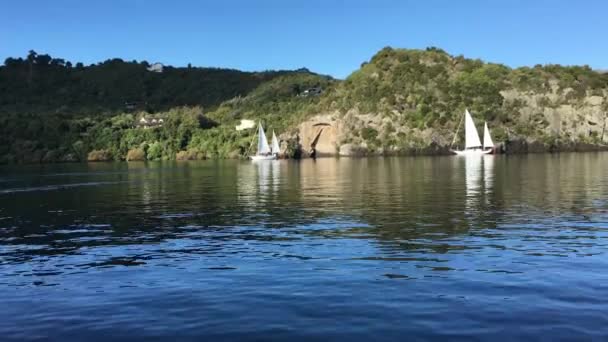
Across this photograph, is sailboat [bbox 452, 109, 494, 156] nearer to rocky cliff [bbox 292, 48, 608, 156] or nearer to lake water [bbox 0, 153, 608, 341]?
rocky cliff [bbox 292, 48, 608, 156]

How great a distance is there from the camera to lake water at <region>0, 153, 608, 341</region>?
14344mm

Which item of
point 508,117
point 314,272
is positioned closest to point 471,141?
point 508,117

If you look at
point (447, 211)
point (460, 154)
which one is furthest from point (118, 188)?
point (460, 154)

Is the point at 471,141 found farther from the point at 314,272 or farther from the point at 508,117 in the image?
the point at 314,272

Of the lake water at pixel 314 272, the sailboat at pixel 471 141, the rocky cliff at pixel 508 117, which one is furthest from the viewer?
the rocky cliff at pixel 508 117

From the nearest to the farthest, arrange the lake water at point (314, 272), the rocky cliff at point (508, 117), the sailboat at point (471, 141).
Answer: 1. the lake water at point (314, 272)
2. the sailboat at point (471, 141)
3. the rocky cliff at point (508, 117)

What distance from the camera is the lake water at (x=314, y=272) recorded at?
14.3 metres

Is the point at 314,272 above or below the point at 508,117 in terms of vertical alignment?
below

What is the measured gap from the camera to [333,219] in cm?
3456

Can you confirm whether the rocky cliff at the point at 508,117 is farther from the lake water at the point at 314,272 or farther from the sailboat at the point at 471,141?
the lake water at the point at 314,272

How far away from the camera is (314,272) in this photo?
66.0 feet

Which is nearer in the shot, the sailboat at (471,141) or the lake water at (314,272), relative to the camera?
the lake water at (314,272)

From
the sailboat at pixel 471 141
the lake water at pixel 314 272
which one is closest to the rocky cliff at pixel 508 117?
the sailboat at pixel 471 141

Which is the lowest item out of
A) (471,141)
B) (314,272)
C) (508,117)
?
(314,272)
